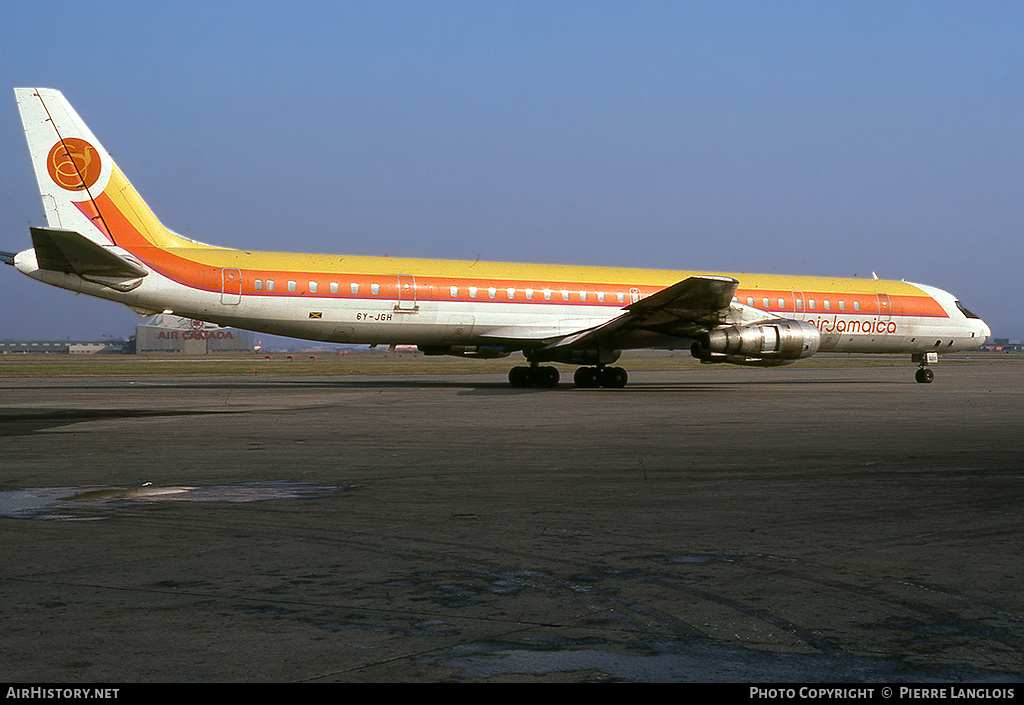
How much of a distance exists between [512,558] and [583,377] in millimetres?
23095

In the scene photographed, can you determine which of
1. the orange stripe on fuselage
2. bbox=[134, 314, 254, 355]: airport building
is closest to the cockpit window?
the orange stripe on fuselage

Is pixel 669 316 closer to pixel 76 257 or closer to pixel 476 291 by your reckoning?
pixel 476 291

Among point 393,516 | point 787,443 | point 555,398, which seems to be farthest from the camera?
point 555,398

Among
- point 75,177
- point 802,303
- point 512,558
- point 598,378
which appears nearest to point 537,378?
point 598,378

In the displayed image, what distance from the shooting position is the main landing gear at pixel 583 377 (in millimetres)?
28875

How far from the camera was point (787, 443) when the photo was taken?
13086mm

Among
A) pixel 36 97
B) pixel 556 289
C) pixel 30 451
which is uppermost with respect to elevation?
pixel 36 97

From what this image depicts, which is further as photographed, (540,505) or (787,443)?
(787,443)

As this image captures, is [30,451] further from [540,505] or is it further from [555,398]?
[555,398]

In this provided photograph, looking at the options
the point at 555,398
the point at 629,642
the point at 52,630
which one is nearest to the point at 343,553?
the point at 52,630

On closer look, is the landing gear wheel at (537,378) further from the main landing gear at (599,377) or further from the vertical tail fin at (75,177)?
the vertical tail fin at (75,177)

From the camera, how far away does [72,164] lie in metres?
24.5

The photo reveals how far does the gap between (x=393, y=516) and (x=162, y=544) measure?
179 cm

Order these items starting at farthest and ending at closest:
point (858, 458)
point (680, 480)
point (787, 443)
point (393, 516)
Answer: point (787, 443) < point (858, 458) < point (680, 480) < point (393, 516)
